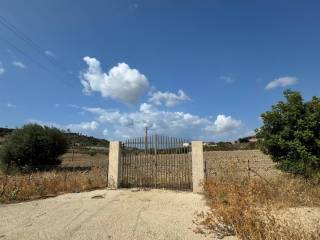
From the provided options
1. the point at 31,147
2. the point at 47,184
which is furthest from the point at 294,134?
the point at 31,147

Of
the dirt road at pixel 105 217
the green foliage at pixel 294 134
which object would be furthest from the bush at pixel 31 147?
the green foliage at pixel 294 134

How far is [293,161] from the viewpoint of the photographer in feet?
41.8

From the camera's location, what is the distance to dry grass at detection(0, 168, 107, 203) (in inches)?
525

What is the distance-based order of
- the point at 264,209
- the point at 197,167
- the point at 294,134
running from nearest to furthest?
Result: the point at 264,209 < the point at 294,134 < the point at 197,167

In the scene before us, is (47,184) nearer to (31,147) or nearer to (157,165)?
(157,165)

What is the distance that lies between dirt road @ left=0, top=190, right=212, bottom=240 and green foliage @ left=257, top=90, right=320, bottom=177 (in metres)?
3.66

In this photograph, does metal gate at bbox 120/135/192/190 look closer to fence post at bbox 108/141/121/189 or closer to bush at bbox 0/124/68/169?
fence post at bbox 108/141/121/189

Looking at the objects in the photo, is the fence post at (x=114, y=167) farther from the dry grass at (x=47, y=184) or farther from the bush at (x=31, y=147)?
the bush at (x=31, y=147)

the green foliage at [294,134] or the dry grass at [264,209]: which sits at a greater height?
the green foliage at [294,134]

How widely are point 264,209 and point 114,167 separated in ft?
33.4

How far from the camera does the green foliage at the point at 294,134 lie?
12.2 meters

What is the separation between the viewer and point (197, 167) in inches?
556

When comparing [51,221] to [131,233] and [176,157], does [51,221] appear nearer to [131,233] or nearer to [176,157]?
[131,233]

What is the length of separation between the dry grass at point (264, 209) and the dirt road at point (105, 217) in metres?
0.69
